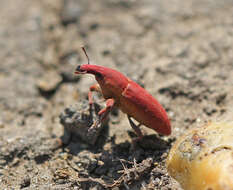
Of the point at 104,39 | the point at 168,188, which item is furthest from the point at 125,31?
the point at 168,188

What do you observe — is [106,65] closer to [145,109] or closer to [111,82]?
[111,82]

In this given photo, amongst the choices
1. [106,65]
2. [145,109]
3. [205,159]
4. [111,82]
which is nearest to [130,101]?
[145,109]

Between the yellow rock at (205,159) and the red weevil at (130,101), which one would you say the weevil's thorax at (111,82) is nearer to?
the red weevil at (130,101)

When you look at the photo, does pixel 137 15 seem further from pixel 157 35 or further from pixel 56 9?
pixel 56 9

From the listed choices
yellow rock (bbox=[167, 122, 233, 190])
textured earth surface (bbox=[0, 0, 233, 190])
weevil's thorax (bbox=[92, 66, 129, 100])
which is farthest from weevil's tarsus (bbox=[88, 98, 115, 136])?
yellow rock (bbox=[167, 122, 233, 190])

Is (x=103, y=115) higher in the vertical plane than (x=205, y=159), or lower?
lower

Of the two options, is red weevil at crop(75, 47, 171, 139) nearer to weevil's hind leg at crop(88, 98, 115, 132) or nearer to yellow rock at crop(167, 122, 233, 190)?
weevil's hind leg at crop(88, 98, 115, 132)

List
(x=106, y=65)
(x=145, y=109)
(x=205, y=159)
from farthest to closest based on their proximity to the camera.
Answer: (x=106, y=65) → (x=145, y=109) → (x=205, y=159)
